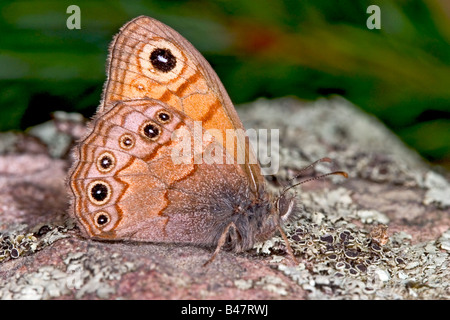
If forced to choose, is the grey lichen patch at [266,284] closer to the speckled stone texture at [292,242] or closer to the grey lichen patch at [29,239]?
the speckled stone texture at [292,242]

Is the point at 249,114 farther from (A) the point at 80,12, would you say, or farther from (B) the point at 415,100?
(A) the point at 80,12

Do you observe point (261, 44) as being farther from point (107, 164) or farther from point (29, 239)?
point (29, 239)

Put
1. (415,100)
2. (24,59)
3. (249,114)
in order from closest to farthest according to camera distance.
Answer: (24,59), (415,100), (249,114)

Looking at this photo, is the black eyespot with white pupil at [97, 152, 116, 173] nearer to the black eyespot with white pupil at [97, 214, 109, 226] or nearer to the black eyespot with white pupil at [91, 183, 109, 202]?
the black eyespot with white pupil at [91, 183, 109, 202]

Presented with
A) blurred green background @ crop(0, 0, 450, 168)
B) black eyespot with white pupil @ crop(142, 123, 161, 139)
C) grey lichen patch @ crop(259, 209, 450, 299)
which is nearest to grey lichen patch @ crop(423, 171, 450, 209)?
blurred green background @ crop(0, 0, 450, 168)

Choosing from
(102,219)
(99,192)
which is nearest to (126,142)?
(99,192)

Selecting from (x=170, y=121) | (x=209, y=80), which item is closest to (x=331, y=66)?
(x=209, y=80)
